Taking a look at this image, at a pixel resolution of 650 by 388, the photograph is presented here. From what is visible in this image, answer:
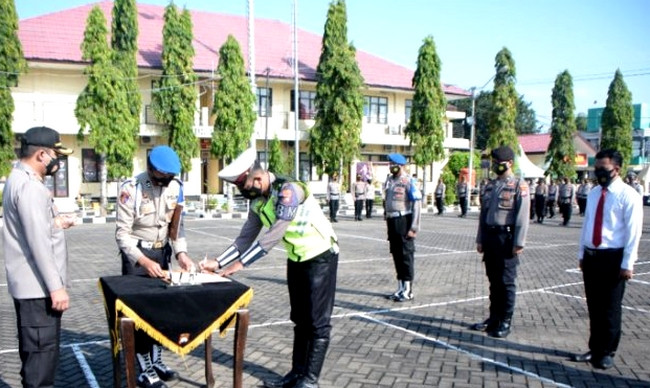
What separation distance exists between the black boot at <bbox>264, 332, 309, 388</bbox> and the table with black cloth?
25.7 inches

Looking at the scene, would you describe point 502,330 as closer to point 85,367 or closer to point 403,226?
point 403,226

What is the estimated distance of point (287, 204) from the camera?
4531 mm

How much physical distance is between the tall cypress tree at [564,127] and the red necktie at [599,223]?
36572 millimetres

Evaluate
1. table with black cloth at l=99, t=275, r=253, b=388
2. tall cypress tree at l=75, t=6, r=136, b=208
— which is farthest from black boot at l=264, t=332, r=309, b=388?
tall cypress tree at l=75, t=6, r=136, b=208

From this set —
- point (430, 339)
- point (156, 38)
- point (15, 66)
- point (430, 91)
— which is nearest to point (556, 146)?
point (430, 91)

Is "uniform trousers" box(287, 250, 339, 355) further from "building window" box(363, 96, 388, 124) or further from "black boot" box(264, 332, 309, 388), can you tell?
"building window" box(363, 96, 388, 124)

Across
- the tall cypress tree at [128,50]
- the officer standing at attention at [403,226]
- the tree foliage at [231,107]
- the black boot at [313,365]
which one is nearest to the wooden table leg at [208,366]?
the black boot at [313,365]

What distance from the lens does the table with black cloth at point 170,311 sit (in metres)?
4.07

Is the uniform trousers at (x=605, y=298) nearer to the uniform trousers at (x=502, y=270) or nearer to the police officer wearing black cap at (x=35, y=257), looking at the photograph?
the uniform trousers at (x=502, y=270)

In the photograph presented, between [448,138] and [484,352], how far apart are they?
34681 millimetres

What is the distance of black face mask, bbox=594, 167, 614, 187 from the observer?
18.1 ft

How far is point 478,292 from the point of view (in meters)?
8.96

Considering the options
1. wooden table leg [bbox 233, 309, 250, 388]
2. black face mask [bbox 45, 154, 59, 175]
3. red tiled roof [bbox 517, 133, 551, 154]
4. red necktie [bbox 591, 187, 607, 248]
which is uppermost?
red tiled roof [bbox 517, 133, 551, 154]

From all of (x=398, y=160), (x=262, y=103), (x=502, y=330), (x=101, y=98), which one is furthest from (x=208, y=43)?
(x=502, y=330)
